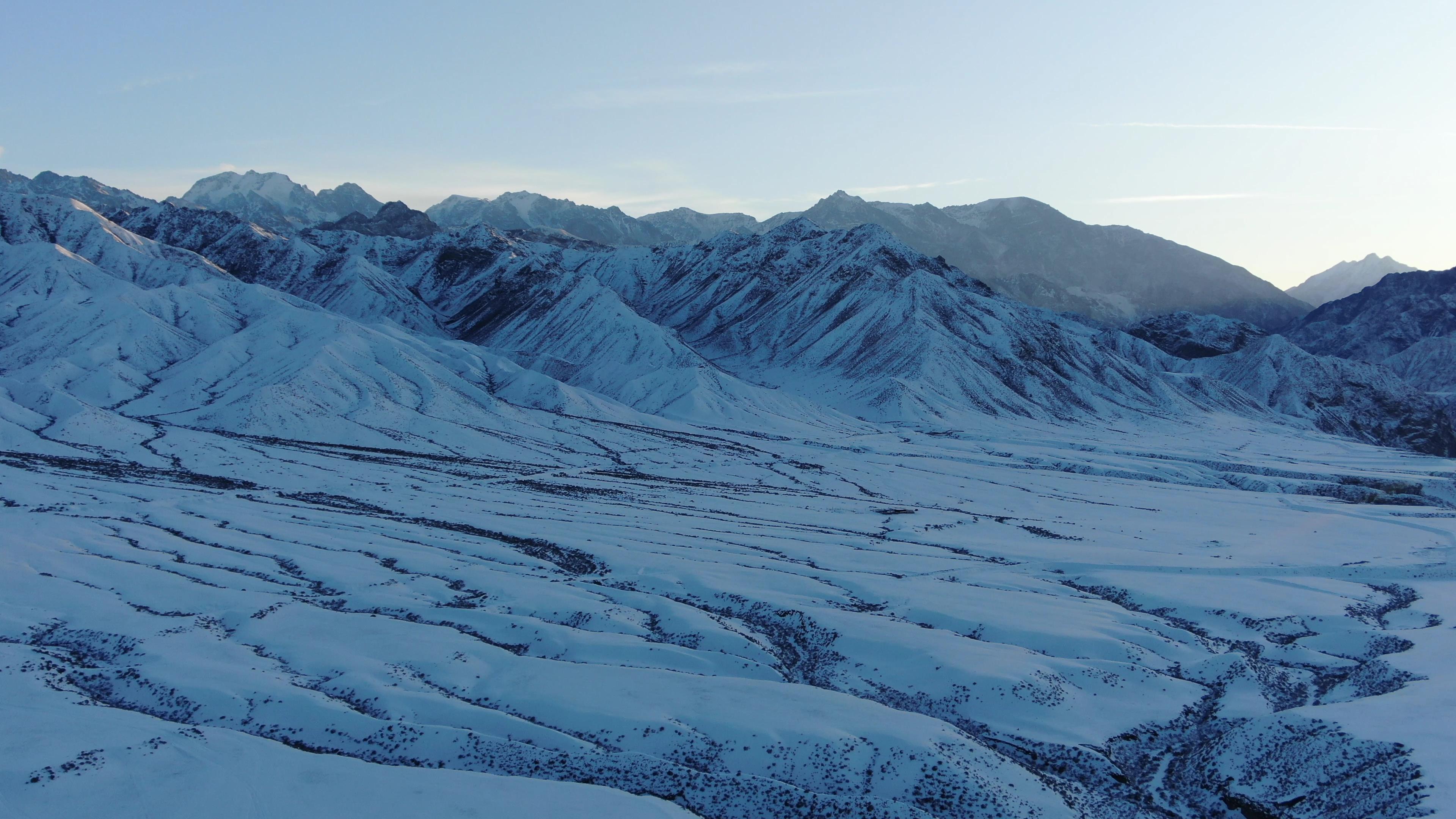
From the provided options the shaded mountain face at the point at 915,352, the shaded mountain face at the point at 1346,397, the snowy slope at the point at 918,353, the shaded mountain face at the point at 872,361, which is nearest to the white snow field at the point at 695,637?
the shaded mountain face at the point at 872,361

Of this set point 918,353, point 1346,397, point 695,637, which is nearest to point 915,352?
point 918,353

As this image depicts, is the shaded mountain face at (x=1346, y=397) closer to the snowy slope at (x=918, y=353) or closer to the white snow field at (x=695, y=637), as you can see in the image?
the snowy slope at (x=918, y=353)

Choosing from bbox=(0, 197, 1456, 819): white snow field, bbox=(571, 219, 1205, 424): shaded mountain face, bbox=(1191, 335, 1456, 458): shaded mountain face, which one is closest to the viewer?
bbox=(0, 197, 1456, 819): white snow field

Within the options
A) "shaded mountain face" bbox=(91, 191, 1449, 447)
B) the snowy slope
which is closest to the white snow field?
"shaded mountain face" bbox=(91, 191, 1449, 447)

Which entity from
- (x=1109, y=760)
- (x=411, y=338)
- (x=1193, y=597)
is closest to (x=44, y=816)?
(x=1109, y=760)

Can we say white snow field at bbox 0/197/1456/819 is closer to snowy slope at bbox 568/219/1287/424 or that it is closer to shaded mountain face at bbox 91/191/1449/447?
shaded mountain face at bbox 91/191/1449/447

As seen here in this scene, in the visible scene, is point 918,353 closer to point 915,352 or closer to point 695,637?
point 915,352

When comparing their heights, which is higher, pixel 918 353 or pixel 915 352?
pixel 915 352

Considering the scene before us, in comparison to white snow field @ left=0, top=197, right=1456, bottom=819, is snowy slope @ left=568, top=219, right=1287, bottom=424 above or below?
above
